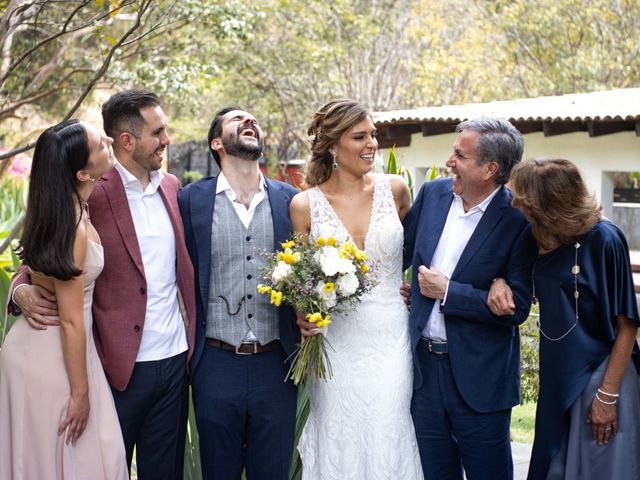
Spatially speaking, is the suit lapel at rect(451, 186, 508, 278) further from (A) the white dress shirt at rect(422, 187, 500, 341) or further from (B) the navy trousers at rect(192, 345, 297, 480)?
(B) the navy trousers at rect(192, 345, 297, 480)

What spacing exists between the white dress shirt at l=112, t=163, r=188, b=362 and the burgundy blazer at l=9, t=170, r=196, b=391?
0.22ft

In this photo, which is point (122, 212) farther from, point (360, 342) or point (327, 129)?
point (360, 342)

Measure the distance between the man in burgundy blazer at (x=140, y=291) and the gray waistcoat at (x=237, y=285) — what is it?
0.42 ft

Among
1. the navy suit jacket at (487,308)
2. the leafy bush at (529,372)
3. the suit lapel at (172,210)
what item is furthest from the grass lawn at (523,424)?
the suit lapel at (172,210)

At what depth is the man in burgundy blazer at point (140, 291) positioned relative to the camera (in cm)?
379

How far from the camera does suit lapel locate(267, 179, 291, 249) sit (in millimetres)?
4094

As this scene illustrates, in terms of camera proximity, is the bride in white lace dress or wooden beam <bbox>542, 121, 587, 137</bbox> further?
wooden beam <bbox>542, 121, 587, 137</bbox>

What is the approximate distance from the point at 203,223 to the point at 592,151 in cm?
1226

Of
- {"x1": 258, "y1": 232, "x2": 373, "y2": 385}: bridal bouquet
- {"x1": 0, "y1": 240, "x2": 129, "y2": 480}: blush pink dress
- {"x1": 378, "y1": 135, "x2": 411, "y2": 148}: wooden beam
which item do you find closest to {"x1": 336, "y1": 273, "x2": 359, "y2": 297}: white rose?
{"x1": 258, "y1": 232, "x2": 373, "y2": 385}: bridal bouquet

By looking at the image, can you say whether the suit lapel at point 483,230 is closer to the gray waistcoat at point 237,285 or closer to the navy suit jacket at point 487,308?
the navy suit jacket at point 487,308

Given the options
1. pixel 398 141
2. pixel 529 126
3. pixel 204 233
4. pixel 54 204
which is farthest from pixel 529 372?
pixel 398 141

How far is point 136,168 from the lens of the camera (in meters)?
3.98

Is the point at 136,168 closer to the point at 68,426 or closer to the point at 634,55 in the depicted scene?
the point at 68,426

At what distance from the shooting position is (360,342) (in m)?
4.09
